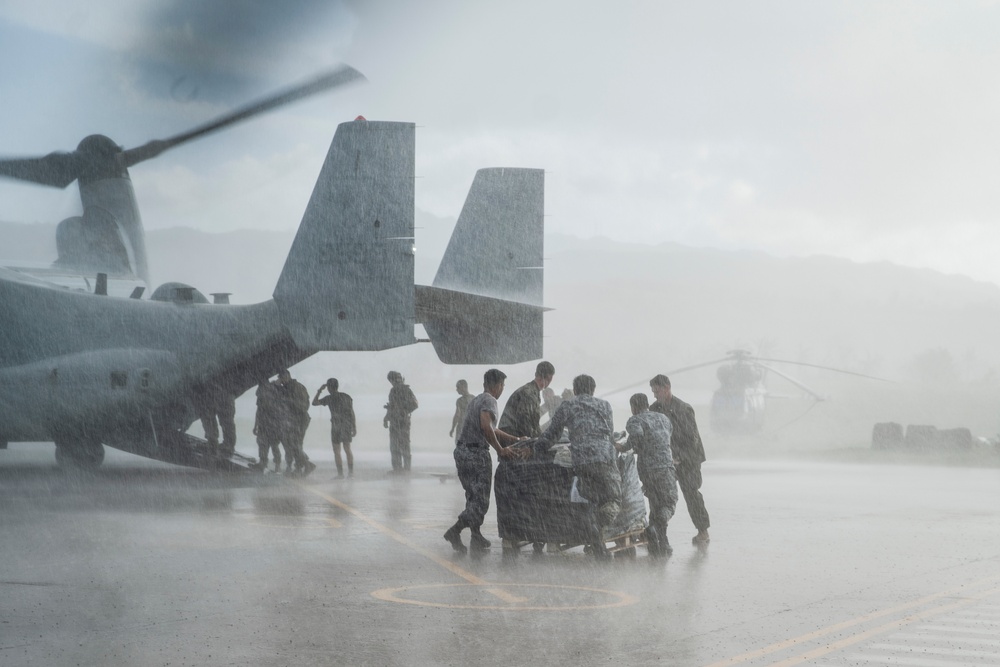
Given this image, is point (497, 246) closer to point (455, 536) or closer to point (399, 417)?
point (399, 417)

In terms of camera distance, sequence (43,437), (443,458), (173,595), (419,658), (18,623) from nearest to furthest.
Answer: (419,658) < (18,623) < (173,595) < (43,437) < (443,458)

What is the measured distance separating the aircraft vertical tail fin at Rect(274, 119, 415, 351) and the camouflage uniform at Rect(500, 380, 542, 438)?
6.83 m

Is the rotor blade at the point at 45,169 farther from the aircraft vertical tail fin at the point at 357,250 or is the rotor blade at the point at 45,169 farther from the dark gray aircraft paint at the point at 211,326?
the aircraft vertical tail fin at the point at 357,250

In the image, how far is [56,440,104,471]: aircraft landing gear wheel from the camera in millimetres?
18609

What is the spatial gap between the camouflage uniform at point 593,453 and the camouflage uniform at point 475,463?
2.75 ft

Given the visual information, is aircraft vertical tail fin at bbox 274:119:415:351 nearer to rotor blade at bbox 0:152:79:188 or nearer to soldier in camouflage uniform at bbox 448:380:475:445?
soldier in camouflage uniform at bbox 448:380:475:445

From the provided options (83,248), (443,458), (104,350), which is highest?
(83,248)

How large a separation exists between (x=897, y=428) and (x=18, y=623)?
1103 inches

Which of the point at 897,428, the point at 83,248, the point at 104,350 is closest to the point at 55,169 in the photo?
the point at 83,248

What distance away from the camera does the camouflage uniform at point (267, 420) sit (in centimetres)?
1812

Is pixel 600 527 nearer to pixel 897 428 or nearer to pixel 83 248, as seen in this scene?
pixel 83 248

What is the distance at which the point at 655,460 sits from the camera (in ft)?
31.9

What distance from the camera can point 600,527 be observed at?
30.0 feet

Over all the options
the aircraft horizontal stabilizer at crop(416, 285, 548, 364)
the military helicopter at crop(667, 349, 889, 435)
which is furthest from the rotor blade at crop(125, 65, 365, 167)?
the military helicopter at crop(667, 349, 889, 435)
